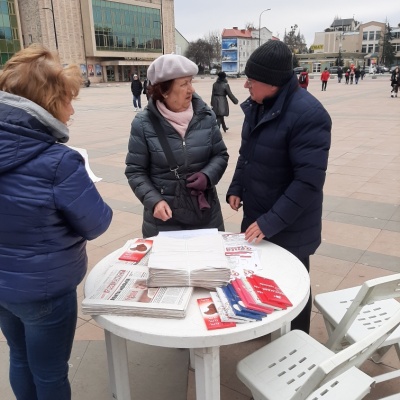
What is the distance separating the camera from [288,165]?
2.08 m

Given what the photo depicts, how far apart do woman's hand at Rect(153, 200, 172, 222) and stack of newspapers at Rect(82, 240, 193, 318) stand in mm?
468

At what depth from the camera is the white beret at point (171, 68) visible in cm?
216

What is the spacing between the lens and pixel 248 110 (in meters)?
2.24

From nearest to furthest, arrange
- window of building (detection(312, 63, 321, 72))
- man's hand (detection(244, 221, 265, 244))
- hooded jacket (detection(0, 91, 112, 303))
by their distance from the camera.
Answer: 1. hooded jacket (detection(0, 91, 112, 303))
2. man's hand (detection(244, 221, 265, 244))
3. window of building (detection(312, 63, 321, 72))

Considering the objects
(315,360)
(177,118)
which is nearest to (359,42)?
(177,118)

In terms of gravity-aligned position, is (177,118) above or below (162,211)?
above

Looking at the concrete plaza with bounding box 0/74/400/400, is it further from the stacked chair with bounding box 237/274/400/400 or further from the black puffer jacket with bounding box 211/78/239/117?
the black puffer jacket with bounding box 211/78/239/117

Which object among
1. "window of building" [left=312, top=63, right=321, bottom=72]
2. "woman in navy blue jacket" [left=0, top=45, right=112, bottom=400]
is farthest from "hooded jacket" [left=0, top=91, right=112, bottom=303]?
"window of building" [left=312, top=63, right=321, bottom=72]

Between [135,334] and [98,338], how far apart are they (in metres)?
1.42

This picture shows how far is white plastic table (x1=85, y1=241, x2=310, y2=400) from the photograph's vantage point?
1404 mm

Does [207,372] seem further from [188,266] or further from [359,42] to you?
[359,42]

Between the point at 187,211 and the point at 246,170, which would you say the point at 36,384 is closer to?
the point at 187,211

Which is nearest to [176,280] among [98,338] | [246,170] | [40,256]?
[40,256]

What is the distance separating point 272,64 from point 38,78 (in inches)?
42.4
